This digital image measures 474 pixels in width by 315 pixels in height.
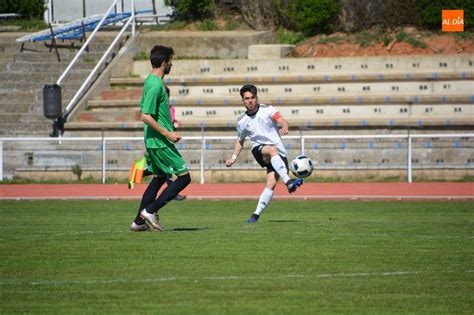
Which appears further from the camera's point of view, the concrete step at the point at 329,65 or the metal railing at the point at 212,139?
the concrete step at the point at 329,65

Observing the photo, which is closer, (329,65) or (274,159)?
(274,159)

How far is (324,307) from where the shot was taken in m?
8.05

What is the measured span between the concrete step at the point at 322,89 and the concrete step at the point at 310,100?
0.33 m

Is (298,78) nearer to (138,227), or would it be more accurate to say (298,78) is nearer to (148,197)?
(138,227)

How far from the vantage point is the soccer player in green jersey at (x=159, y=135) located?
508 inches

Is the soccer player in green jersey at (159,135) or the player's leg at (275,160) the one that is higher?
the soccer player in green jersey at (159,135)

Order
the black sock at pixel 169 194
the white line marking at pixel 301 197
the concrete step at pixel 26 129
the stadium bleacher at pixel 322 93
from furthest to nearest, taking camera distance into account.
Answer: the concrete step at pixel 26 129, the stadium bleacher at pixel 322 93, the white line marking at pixel 301 197, the black sock at pixel 169 194

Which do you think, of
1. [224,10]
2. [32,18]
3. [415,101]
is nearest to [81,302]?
[415,101]

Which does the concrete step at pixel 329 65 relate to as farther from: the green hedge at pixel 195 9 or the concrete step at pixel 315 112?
the green hedge at pixel 195 9

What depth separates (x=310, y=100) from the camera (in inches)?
1228

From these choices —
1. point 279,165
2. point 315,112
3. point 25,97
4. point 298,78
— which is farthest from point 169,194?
point 25,97

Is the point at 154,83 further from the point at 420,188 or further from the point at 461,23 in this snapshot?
the point at 461,23

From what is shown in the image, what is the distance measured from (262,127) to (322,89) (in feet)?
52.6

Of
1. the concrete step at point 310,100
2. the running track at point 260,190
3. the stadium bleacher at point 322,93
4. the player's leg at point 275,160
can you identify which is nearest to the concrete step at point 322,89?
the stadium bleacher at point 322,93
